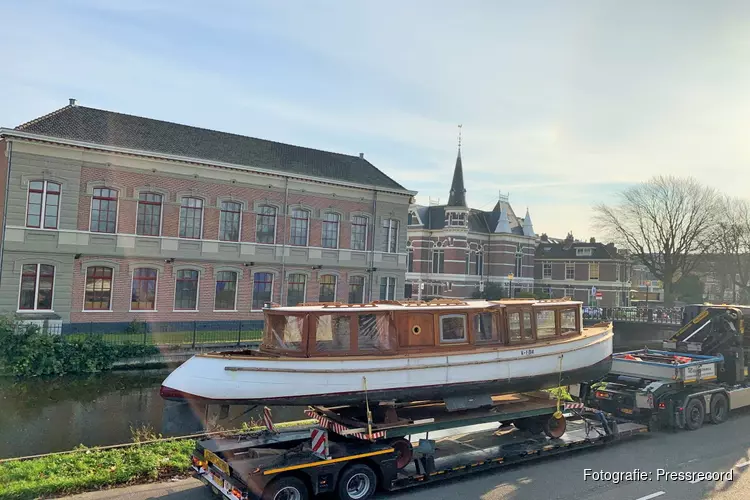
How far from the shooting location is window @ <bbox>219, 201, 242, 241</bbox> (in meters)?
30.1

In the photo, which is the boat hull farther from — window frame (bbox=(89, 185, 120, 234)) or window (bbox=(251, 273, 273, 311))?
window (bbox=(251, 273, 273, 311))

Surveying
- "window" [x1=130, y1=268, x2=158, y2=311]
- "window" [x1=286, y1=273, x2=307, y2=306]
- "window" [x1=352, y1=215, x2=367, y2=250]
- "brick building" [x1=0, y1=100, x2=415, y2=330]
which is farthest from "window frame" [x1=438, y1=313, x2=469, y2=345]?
"window" [x1=352, y1=215, x2=367, y2=250]

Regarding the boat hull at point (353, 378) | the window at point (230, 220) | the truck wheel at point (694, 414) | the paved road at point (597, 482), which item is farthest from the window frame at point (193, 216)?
the truck wheel at point (694, 414)

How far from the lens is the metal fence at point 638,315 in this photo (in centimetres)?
4069

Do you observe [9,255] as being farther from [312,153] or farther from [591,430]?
[591,430]

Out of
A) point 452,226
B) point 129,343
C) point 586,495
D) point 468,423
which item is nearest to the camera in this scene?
point 586,495

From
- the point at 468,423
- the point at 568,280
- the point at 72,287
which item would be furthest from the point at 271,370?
the point at 568,280

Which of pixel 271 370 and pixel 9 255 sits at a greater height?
pixel 9 255

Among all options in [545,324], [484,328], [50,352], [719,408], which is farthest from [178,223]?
[719,408]

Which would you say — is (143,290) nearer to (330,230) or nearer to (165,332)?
(165,332)

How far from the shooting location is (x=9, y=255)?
78.1ft

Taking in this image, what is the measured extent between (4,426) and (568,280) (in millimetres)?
62023

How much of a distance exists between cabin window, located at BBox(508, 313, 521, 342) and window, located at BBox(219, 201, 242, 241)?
865 inches

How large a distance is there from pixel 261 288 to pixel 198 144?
886 cm
